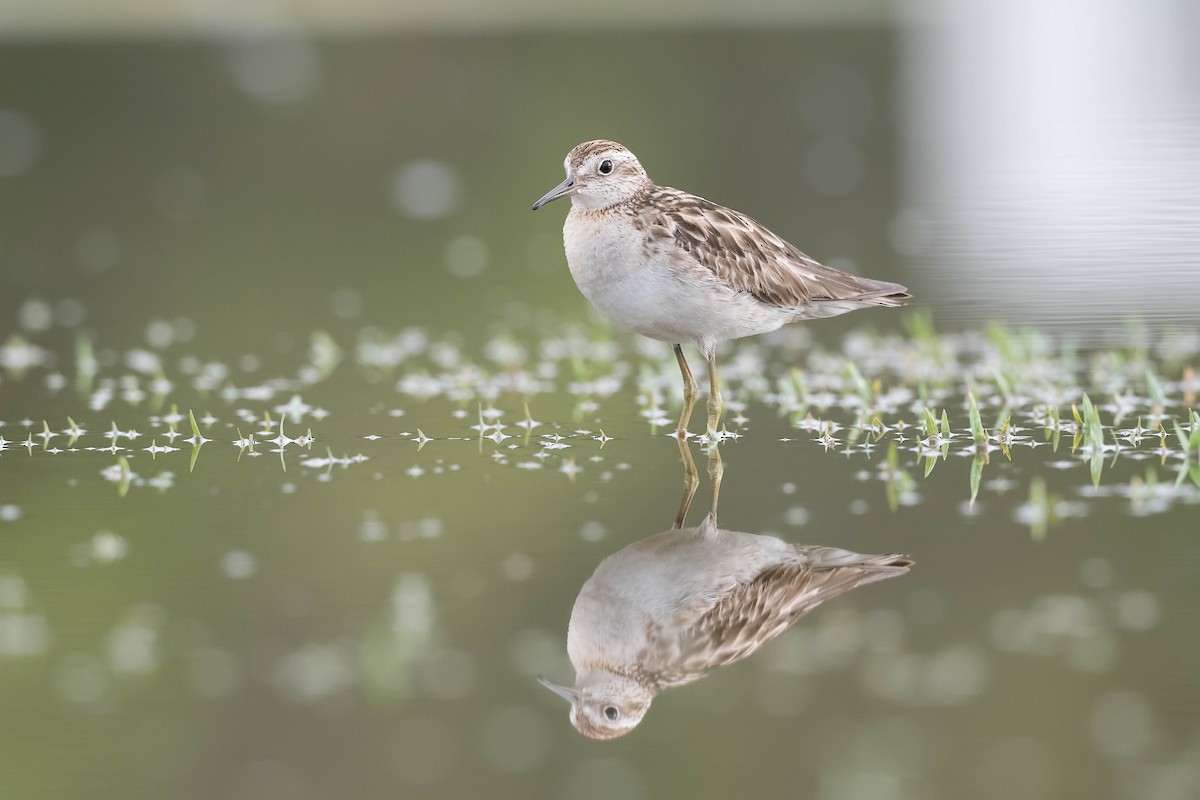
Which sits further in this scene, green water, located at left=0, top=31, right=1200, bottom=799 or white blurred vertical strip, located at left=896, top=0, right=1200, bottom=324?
white blurred vertical strip, located at left=896, top=0, right=1200, bottom=324

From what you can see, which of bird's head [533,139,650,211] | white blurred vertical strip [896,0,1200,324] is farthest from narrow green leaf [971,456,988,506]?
white blurred vertical strip [896,0,1200,324]

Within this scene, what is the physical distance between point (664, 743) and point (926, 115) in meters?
21.3

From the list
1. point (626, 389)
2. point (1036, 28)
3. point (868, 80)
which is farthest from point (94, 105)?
point (1036, 28)

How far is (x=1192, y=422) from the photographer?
891cm

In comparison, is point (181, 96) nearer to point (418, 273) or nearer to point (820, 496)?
point (418, 273)

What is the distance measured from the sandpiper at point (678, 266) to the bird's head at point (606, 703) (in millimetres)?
3785

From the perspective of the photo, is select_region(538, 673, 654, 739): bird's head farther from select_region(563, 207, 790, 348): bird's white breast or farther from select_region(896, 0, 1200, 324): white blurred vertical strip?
select_region(896, 0, 1200, 324): white blurred vertical strip

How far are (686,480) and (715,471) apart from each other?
0.75 ft

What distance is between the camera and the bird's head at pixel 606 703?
5.39 m

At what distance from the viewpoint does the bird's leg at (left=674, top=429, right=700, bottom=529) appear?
7.73 metres

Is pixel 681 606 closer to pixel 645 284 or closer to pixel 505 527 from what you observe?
pixel 505 527

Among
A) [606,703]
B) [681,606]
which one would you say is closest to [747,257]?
[681,606]

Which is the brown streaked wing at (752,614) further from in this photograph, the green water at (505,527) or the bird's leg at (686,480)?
the bird's leg at (686,480)

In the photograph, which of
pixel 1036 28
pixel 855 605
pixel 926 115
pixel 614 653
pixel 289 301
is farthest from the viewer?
pixel 1036 28
